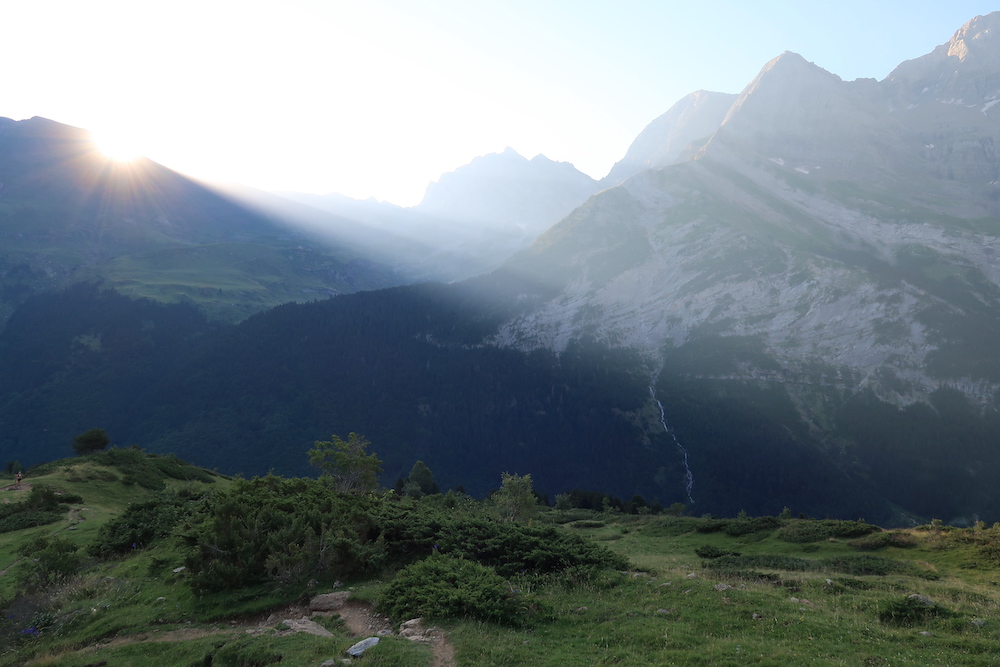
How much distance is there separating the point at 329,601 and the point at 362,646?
6.35 metres

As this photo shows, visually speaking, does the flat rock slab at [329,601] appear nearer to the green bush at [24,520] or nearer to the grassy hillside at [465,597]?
the grassy hillside at [465,597]

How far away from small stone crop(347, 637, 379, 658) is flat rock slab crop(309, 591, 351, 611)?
5.28m

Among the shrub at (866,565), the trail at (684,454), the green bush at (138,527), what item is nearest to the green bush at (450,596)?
the green bush at (138,527)

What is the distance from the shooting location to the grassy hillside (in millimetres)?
16625

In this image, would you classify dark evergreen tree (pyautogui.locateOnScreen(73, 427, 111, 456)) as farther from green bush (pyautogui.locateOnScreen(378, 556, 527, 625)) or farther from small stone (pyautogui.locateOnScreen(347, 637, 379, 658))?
small stone (pyautogui.locateOnScreen(347, 637, 379, 658))

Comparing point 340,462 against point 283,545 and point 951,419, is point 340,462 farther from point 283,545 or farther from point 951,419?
point 951,419

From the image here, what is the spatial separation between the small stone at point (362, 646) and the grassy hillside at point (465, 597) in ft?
1.77

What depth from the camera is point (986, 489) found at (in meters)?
154

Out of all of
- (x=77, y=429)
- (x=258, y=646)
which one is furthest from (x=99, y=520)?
(x=77, y=429)

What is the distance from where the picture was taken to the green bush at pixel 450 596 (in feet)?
64.0

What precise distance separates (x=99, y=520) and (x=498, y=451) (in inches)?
6032

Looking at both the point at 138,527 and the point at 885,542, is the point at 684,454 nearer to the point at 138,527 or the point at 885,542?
the point at 885,542

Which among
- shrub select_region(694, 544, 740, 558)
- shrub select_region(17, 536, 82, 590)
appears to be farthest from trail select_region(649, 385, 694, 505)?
shrub select_region(17, 536, 82, 590)

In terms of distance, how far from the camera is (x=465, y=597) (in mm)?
19766
